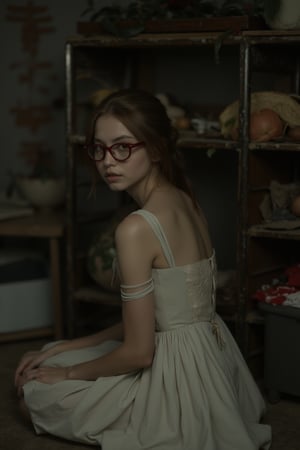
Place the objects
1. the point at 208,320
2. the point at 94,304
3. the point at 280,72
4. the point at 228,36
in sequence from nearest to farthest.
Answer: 1. the point at 208,320
2. the point at 228,36
3. the point at 280,72
4. the point at 94,304

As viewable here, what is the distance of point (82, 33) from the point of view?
3.45 metres

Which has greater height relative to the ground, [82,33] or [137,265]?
[82,33]

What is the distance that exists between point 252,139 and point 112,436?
3.86 feet

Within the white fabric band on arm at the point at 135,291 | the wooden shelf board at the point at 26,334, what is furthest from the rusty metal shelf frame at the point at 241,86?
the wooden shelf board at the point at 26,334

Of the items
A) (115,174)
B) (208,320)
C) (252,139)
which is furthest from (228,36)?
(208,320)

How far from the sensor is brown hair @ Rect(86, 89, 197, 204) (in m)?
2.45

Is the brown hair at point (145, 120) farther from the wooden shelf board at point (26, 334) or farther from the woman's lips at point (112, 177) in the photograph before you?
the wooden shelf board at point (26, 334)

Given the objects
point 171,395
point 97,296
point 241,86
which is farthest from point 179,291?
point 97,296

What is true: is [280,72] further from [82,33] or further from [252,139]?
[82,33]

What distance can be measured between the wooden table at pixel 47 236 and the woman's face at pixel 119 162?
3.89 feet

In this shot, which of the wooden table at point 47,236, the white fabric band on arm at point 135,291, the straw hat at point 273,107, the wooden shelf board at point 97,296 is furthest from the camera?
the wooden table at point 47,236

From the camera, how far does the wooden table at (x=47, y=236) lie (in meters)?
3.64

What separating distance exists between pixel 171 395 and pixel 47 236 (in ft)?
4.44

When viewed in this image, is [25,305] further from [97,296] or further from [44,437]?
[44,437]
